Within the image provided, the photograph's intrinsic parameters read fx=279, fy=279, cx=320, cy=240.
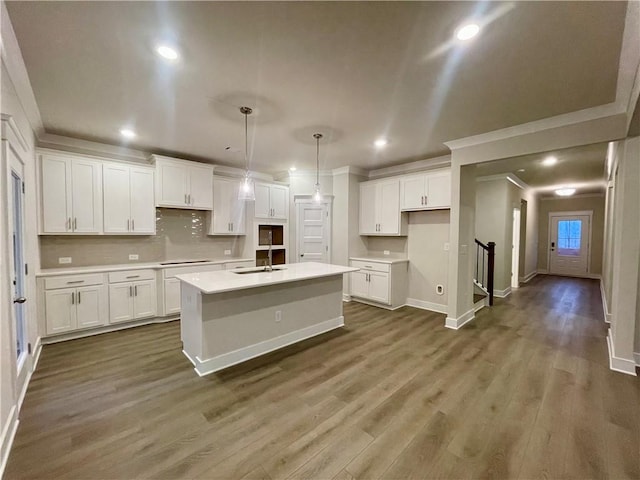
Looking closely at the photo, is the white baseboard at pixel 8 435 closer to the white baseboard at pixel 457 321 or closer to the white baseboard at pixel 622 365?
the white baseboard at pixel 457 321

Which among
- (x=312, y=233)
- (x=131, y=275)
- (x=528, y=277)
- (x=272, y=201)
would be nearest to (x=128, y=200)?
(x=131, y=275)

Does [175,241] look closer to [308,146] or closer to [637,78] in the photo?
[308,146]

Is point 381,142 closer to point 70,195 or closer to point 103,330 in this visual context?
point 70,195

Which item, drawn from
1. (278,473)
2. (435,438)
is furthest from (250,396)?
(435,438)

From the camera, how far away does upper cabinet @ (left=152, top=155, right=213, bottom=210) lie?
447 centimetres

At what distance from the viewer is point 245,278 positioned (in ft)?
10.2

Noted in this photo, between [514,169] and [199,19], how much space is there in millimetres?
6088

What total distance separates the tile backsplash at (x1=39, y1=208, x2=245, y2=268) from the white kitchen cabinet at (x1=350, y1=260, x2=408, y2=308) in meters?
2.47

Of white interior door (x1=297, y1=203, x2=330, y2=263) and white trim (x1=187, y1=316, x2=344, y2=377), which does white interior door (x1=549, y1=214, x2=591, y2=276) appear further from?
white trim (x1=187, y1=316, x2=344, y2=377)

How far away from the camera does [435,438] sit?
1.99 metres

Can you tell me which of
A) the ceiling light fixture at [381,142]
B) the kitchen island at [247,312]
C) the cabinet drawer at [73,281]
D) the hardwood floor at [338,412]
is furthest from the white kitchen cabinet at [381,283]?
the cabinet drawer at [73,281]

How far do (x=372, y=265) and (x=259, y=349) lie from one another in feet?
9.19

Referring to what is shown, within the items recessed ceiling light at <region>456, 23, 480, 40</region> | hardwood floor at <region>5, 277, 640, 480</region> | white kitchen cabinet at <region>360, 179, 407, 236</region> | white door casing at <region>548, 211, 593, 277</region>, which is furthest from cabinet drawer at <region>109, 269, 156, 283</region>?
white door casing at <region>548, 211, 593, 277</region>

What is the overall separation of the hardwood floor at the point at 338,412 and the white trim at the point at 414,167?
9.72 ft
